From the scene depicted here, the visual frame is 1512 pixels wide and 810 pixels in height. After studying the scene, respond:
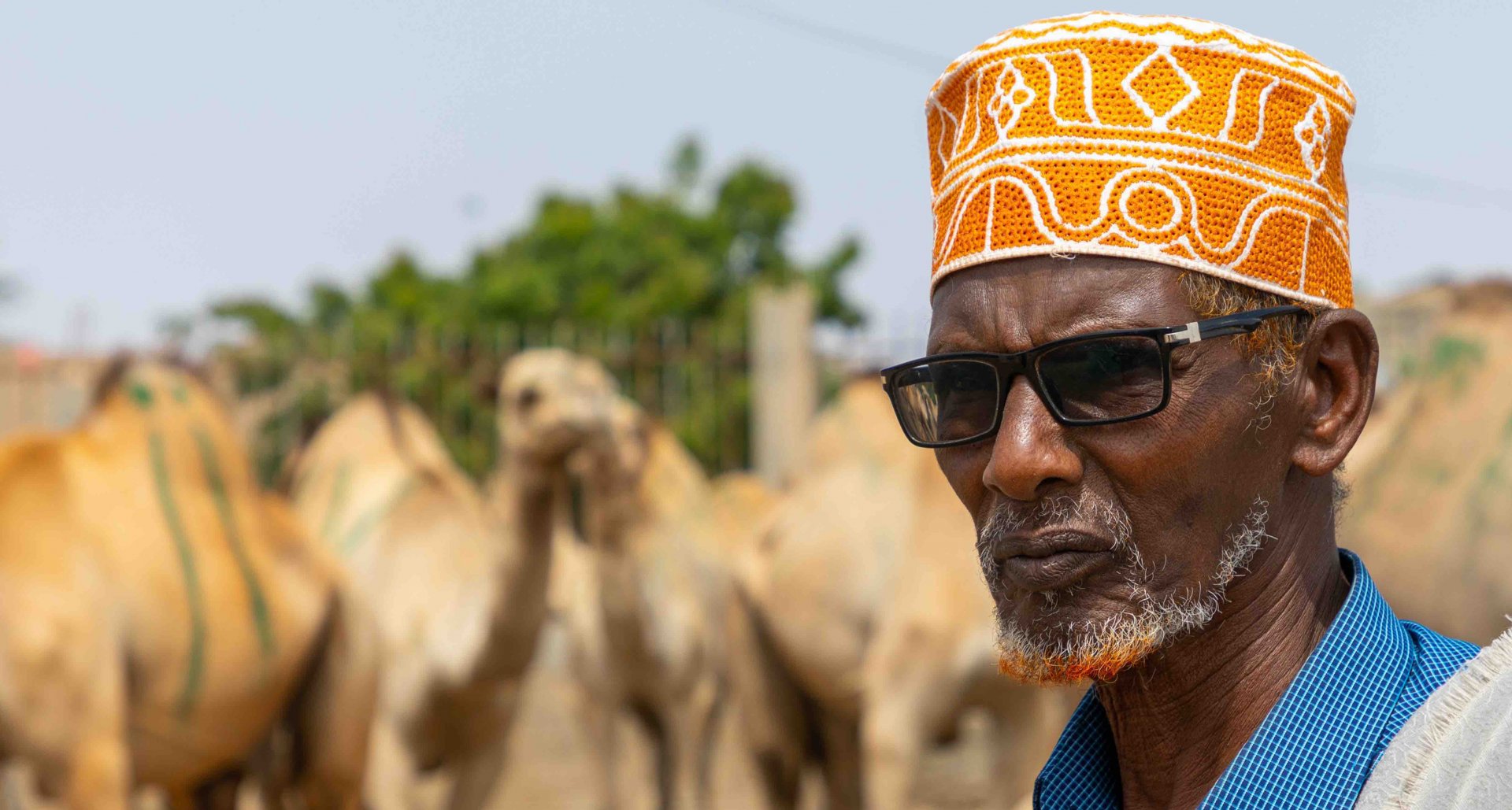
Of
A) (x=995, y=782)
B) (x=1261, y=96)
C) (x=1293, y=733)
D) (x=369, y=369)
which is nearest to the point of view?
(x=1293, y=733)

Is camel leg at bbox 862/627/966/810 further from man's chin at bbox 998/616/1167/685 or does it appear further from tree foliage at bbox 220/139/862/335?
tree foliage at bbox 220/139/862/335

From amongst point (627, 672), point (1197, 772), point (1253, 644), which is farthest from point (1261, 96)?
point (627, 672)

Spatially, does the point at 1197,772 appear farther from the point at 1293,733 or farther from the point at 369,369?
the point at 369,369

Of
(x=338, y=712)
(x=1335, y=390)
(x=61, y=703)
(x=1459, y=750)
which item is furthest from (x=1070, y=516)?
(x=338, y=712)

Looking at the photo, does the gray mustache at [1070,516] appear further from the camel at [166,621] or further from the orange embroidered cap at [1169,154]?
the camel at [166,621]

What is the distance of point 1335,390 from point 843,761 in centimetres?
689

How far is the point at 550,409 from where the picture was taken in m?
7.08

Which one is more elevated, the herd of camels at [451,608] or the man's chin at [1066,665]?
the man's chin at [1066,665]

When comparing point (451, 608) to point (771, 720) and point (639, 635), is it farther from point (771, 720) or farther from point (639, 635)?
point (771, 720)

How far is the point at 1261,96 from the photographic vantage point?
1492 millimetres

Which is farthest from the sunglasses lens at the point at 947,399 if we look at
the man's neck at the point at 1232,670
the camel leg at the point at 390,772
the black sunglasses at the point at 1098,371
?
the camel leg at the point at 390,772

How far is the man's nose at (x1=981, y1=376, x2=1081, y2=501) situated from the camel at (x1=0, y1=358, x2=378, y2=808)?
14.7 feet

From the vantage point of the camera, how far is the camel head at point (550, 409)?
23.2ft

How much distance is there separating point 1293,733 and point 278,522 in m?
5.85
